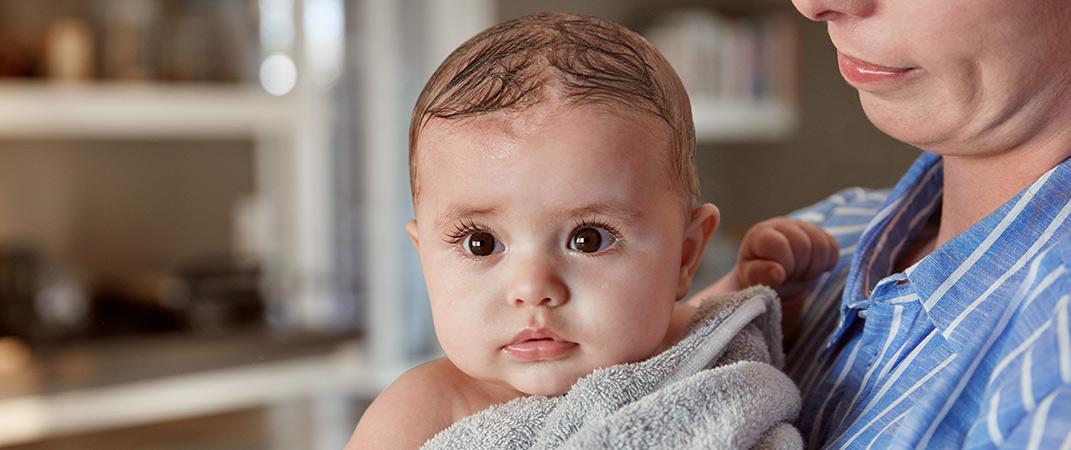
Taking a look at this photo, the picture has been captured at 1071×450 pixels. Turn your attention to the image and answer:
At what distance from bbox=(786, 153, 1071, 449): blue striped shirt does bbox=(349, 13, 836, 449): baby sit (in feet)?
0.53

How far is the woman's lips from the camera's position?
2.77 feet

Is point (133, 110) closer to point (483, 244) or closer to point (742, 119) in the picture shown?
point (742, 119)

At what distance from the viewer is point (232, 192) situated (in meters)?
4.05

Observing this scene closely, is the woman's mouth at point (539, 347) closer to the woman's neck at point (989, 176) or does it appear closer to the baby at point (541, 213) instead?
the baby at point (541, 213)

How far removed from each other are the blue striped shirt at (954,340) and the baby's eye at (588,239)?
225 mm

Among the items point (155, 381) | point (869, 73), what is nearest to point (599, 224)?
point (869, 73)

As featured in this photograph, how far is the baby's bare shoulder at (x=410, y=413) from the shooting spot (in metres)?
0.85

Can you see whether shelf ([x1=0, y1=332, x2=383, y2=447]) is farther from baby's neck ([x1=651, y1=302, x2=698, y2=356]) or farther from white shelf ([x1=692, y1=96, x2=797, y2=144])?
baby's neck ([x1=651, y1=302, x2=698, y2=356])

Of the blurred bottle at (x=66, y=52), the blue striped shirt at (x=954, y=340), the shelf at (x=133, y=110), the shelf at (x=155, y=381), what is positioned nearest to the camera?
the blue striped shirt at (x=954, y=340)

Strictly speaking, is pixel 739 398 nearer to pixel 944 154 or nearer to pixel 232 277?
pixel 944 154

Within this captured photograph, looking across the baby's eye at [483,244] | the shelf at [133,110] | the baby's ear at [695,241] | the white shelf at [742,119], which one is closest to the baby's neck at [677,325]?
the baby's ear at [695,241]

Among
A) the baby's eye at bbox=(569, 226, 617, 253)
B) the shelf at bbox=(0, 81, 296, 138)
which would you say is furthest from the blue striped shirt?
the shelf at bbox=(0, 81, 296, 138)

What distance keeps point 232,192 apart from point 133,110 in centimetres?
71

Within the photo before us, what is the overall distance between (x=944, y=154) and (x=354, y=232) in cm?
330
